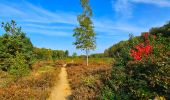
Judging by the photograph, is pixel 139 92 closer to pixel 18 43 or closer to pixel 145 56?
pixel 145 56

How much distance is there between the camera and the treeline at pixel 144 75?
1269cm

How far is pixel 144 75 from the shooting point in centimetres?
1390

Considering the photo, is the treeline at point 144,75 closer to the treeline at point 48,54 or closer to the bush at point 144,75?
the bush at point 144,75

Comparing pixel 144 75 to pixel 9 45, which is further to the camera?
pixel 9 45

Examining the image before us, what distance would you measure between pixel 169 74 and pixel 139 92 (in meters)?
1.40

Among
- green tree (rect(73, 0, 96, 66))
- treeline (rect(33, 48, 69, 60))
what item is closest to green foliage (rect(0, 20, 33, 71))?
green tree (rect(73, 0, 96, 66))

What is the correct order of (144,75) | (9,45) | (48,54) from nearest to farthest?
1. (144,75)
2. (9,45)
3. (48,54)

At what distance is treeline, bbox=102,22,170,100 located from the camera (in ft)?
41.6

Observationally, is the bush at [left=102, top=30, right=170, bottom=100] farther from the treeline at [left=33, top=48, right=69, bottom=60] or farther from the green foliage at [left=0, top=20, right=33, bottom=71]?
the treeline at [left=33, top=48, right=69, bottom=60]

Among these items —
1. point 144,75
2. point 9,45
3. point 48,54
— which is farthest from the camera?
point 48,54

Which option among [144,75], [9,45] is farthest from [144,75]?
[9,45]

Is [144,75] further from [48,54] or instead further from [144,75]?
[48,54]

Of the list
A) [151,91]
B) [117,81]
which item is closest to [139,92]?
[151,91]

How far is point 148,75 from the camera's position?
13.8 m
